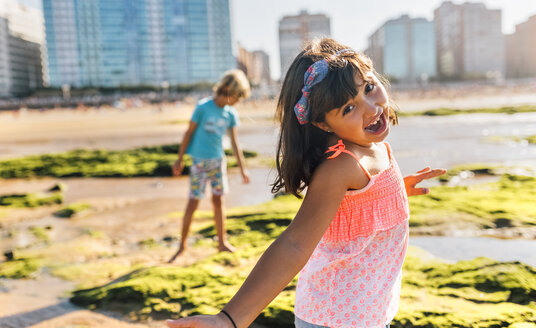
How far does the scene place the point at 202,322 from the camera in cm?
124

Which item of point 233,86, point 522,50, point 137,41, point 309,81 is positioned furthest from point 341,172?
point 522,50

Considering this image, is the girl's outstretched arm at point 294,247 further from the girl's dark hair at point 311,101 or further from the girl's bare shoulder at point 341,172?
the girl's dark hair at point 311,101

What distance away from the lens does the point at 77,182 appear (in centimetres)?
1060

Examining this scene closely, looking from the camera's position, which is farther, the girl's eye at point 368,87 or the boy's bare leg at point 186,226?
the boy's bare leg at point 186,226

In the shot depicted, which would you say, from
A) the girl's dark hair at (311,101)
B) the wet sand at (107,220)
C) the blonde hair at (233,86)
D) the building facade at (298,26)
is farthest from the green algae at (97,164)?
the building facade at (298,26)

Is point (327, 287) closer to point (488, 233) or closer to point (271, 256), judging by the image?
point (271, 256)

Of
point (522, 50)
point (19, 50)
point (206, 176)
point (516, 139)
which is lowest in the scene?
point (516, 139)

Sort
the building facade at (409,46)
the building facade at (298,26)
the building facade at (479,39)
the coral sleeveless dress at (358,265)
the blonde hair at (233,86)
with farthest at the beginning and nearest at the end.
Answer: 1. the building facade at (409,46)
2. the building facade at (479,39)
3. the building facade at (298,26)
4. the blonde hair at (233,86)
5. the coral sleeveless dress at (358,265)

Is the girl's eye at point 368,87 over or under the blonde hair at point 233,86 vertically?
under

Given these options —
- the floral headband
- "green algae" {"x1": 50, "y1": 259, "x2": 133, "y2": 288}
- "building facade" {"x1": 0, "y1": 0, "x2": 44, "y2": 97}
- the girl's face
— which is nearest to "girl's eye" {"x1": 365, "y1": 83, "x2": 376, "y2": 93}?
the girl's face

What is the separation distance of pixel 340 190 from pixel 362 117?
27cm

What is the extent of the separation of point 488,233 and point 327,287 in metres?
4.23

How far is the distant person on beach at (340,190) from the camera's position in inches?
57.4

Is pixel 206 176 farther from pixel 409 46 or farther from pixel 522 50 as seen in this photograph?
pixel 522 50
